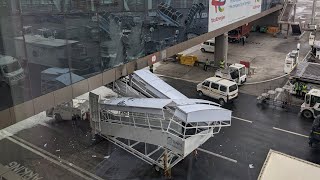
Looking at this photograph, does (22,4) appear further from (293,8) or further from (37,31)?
(293,8)

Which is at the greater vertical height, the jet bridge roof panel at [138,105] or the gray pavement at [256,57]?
the jet bridge roof panel at [138,105]

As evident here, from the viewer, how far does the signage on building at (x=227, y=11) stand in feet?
88.5

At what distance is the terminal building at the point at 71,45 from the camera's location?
1137 centimetres

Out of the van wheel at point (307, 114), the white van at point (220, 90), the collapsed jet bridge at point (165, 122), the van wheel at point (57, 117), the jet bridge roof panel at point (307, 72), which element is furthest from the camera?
the jet bridge roof panel at point (307, 72)

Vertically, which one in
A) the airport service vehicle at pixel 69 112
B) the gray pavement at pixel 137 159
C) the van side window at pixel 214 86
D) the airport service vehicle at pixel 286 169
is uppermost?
the airport service vehicle at pixel 286 169

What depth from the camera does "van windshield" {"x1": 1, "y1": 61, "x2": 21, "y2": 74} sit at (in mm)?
10898

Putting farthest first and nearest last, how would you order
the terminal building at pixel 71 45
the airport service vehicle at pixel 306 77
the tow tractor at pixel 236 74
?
1. the tow tractor at pixel 236 74
2. the airport service vehicle at pixel 306 77
3. the terminal building at pixel 71 45

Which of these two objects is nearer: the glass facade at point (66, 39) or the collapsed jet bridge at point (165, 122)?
the glass facade at point (66, 39)

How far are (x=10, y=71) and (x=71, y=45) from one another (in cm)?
313

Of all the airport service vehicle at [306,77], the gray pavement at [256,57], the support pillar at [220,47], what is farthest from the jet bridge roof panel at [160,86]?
the support pillar at [220,47]

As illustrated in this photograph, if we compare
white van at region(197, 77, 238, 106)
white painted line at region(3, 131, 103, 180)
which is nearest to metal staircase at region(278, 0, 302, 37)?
white van at region(197, 77, 238, 106)

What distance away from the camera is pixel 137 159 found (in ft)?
57.4

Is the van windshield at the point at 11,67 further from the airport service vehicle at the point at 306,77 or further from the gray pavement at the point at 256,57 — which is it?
the gray pavement at the point at 256,57

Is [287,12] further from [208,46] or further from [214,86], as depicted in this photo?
[214,86]
